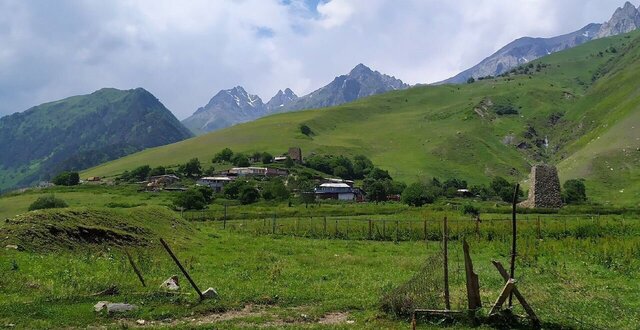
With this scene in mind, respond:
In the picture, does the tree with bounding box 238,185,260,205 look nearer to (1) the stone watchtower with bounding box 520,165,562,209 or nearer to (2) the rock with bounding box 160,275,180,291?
(1) the stone watchtower with bounding box 520,165,562,209

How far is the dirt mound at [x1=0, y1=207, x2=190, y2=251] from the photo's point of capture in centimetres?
2847

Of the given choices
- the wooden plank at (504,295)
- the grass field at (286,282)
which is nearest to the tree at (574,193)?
the grass field at (286,282)

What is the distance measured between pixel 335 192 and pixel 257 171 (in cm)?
3832

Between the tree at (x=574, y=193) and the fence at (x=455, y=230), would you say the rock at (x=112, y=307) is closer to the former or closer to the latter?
the fence at (x=455, y=230)

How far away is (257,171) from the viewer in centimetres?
18050

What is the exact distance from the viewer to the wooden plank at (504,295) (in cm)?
1631

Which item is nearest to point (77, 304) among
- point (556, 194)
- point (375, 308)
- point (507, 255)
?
point (375, 308)

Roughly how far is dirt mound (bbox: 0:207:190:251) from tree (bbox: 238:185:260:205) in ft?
296

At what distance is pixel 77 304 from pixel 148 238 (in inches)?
646

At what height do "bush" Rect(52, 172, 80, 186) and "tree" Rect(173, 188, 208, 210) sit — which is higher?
"bush" Rect(52, 172, 80, 186)

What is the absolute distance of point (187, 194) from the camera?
11581 cm

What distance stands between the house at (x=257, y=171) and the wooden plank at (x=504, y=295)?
162 meters

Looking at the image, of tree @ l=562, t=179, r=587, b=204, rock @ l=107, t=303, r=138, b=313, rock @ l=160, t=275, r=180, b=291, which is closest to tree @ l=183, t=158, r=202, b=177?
tree @ l=562, t=179, r=587, b=204

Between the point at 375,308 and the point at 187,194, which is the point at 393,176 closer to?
the point at 187,194
